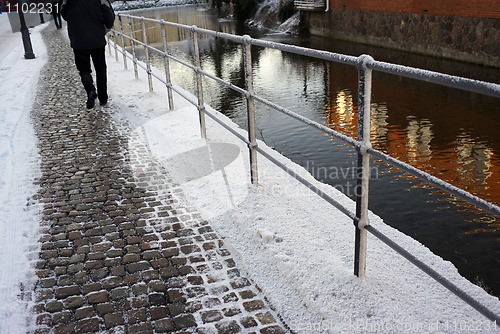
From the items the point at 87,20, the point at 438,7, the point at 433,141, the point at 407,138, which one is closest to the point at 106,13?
the point at 87,20

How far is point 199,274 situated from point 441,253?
2293 mm

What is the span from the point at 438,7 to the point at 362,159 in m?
15.5

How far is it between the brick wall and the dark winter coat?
1118cm

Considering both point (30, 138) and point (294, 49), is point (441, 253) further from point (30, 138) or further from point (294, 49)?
point (30, 138)

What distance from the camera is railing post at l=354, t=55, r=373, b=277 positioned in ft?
8.16

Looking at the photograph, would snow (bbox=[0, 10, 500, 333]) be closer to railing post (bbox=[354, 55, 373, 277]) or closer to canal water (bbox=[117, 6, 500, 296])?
railing post (bbox=[354, 55, 373, 277])

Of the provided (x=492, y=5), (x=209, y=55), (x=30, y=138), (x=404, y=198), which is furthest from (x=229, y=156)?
(x=209, y=55)

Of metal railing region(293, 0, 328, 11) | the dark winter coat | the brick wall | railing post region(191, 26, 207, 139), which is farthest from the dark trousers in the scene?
metal railing region(293, 0, 328, 11)

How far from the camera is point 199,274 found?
3242mm

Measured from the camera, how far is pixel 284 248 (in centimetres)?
337

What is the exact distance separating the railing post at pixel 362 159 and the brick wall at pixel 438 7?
13.3 metres

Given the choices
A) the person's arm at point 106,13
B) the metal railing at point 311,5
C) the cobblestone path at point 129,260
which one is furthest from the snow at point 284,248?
the metal railing at point 311,5

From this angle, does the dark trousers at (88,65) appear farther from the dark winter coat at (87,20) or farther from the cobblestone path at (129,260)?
the cobblestone path at (129,260)

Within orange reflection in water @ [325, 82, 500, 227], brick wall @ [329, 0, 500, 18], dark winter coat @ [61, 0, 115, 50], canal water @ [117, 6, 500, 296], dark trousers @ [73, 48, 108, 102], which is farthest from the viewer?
brick wall @ [329, 0, 500, 18]
